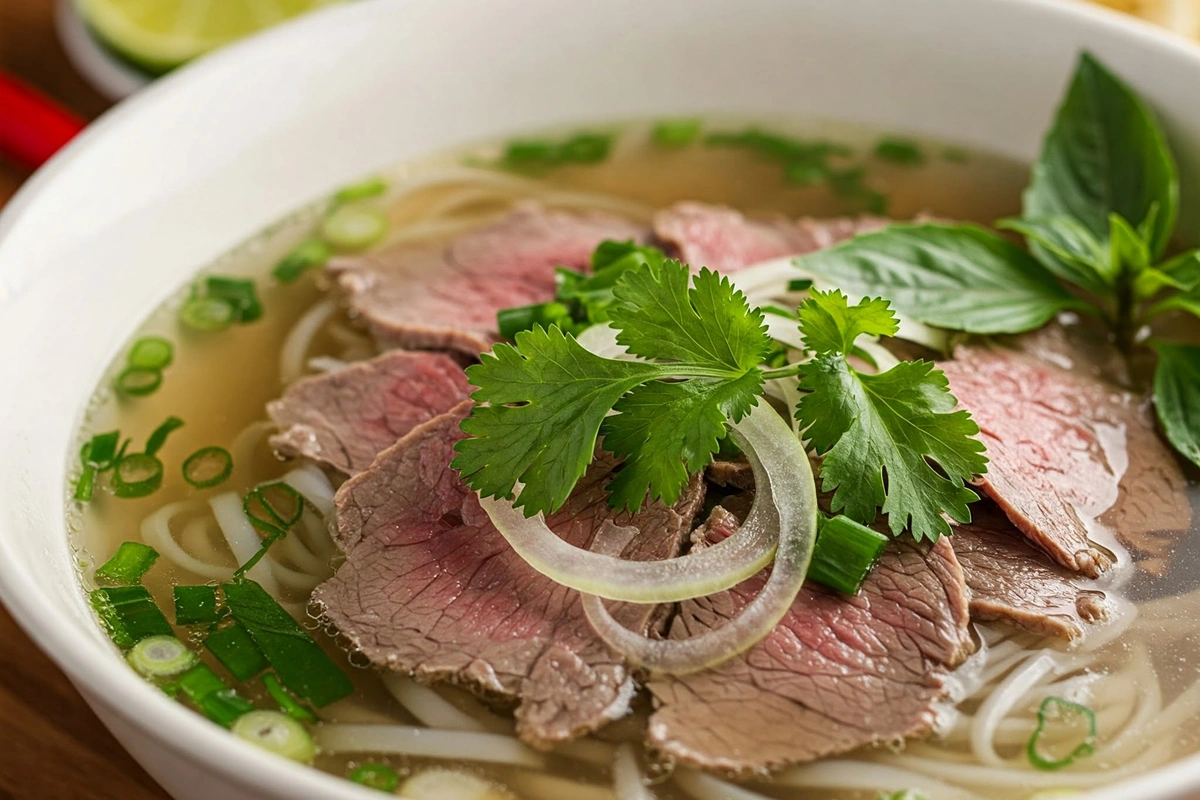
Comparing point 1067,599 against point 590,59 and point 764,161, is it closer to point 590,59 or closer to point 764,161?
point 764,161

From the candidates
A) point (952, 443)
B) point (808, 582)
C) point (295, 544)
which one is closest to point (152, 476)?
point (295, 544)

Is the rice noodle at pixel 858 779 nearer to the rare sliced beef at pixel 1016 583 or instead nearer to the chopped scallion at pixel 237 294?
the rare sliced beef at pixel 1016 583

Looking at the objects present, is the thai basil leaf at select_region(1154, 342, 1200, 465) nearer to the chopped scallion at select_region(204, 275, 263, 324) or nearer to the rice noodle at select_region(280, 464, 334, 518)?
the rice noodle at select_region(280, 464, 334, 518)

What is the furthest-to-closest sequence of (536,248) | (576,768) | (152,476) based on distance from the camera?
(536,248)
(152,476)
(576,768)

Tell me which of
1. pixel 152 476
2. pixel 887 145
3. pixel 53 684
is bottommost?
pixel 53 684

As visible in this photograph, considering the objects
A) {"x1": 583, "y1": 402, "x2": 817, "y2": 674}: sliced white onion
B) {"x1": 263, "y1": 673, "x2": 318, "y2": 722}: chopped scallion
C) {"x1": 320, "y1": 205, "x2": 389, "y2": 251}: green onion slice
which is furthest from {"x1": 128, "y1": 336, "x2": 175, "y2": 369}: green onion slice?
{"x1": 583, "y1": 402, "x2": 817, "y2": 674}: sliced white onion
